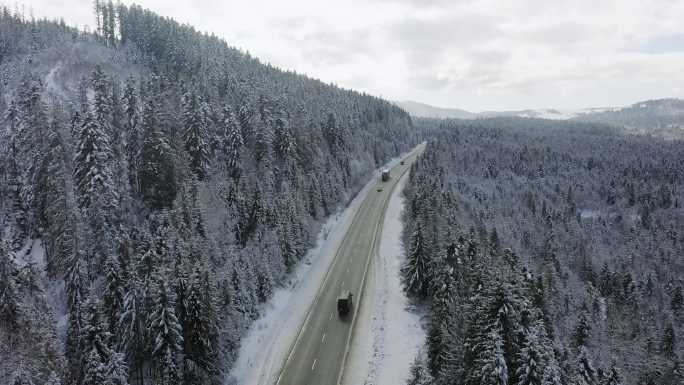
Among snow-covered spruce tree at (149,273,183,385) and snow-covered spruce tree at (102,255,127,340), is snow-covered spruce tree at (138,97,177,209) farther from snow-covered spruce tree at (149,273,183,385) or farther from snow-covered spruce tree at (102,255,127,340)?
snow-covered spruce tree at (149,273,183,385)

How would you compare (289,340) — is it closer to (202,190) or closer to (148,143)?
(202,190)

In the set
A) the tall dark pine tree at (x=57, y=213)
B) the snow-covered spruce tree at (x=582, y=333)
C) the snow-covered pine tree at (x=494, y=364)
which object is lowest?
the snow-covered spruce tree at (x=582, y=333)

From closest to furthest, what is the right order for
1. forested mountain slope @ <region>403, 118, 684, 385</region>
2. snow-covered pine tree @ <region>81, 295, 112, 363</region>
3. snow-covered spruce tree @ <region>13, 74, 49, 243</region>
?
forested mountain slope @ <region>403, 118, 684, 385</region>
snow-covered pine tree @ <region>81, 295, 112, 363</region>
snow-covered spruce tree @ <region>13, 74, 49, 243</region>

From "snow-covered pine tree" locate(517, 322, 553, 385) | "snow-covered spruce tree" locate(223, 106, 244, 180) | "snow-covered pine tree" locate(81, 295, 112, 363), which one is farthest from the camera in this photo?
"snow-covered spruce tree" locate(223, 106, 244, 180)

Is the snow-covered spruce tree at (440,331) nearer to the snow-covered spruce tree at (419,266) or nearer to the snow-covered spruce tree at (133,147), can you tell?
the snow-covered spruce tree at (419,266)

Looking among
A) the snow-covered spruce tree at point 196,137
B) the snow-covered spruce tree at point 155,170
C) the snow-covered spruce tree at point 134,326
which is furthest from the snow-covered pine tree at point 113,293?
the snow-covered spruce tree at point 196,137

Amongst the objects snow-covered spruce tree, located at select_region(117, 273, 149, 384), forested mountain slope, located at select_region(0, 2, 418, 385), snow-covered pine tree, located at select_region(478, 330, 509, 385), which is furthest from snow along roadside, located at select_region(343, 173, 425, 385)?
snow-covered spruce tree, located at select_region(117, 273, 149, 384)

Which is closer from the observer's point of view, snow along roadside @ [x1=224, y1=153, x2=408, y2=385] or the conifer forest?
the conifer forest
